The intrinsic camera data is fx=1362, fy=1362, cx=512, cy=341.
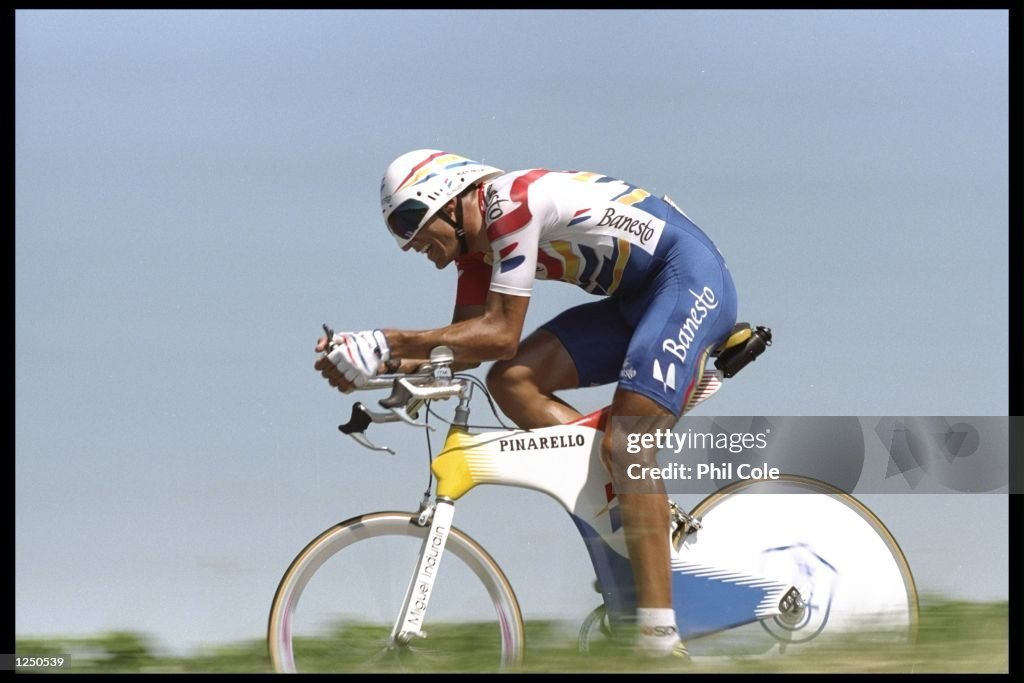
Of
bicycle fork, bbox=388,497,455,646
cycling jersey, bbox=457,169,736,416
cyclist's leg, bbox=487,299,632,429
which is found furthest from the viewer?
cyclist's leg, bbox=487,299,632,429

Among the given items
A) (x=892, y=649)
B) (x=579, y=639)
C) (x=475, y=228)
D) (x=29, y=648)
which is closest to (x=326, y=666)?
(x=579, y=639)

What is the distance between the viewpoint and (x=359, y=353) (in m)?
4.28

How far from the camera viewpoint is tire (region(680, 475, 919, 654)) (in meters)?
4.82

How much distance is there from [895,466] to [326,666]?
2171 mm

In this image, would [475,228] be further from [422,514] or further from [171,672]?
[171,672]

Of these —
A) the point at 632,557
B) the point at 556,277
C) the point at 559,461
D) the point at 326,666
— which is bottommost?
the point at 326,666

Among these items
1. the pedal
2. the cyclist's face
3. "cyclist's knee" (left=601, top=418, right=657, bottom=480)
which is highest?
the cyclist's face

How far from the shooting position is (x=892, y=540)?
4984mm

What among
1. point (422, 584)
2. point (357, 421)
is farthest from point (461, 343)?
point (422, 584)

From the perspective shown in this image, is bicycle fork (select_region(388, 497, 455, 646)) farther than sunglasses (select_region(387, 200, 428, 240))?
No

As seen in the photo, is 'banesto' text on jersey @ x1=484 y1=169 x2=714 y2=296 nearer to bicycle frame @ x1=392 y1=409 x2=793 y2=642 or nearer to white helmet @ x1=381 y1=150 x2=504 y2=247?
white helmet @ x1=381 y1=150 x2=504 y2=247

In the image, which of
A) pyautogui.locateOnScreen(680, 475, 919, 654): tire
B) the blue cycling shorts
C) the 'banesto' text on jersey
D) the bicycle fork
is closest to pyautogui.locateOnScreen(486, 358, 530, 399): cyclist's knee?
the blue cycling shorts

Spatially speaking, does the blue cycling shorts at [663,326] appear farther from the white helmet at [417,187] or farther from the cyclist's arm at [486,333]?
the white helmet at [417,187]
